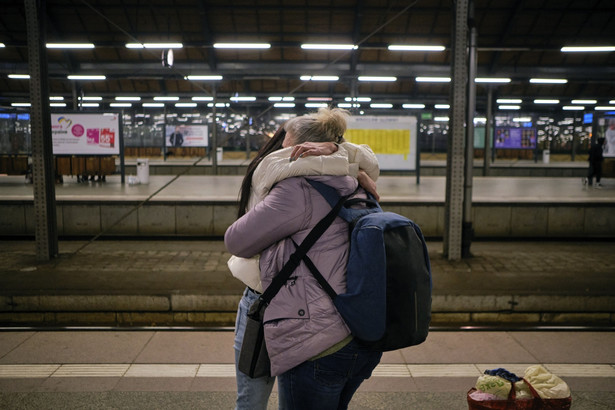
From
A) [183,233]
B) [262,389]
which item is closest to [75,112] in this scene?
[183,233]

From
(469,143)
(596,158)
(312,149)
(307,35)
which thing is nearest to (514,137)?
(596,158)

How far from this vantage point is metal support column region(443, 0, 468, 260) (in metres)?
7.28

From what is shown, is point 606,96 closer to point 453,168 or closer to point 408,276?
point 453,168

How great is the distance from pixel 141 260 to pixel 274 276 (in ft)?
20.5

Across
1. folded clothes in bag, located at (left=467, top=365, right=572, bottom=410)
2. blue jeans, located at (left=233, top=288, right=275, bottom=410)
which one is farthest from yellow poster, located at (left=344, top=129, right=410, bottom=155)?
blue jeans, located at (left=233, top=288, right=275, bottom=410)

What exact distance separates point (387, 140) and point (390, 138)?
9 centimetres

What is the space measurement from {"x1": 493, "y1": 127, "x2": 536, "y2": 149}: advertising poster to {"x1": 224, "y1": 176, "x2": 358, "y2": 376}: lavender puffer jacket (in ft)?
97.2

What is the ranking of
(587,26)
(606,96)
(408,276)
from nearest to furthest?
(408,276) < (587,26) < (606,96)

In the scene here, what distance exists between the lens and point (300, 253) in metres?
1.87

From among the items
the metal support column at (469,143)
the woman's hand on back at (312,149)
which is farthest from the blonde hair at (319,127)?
the metal support column at (469,143)

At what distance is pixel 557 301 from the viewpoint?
5867 millimetres

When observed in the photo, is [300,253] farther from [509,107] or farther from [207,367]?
[509,107]

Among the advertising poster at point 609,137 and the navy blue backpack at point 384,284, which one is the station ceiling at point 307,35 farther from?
the navy blue backpack at point 384,284

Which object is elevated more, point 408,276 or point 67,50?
point 67,50
